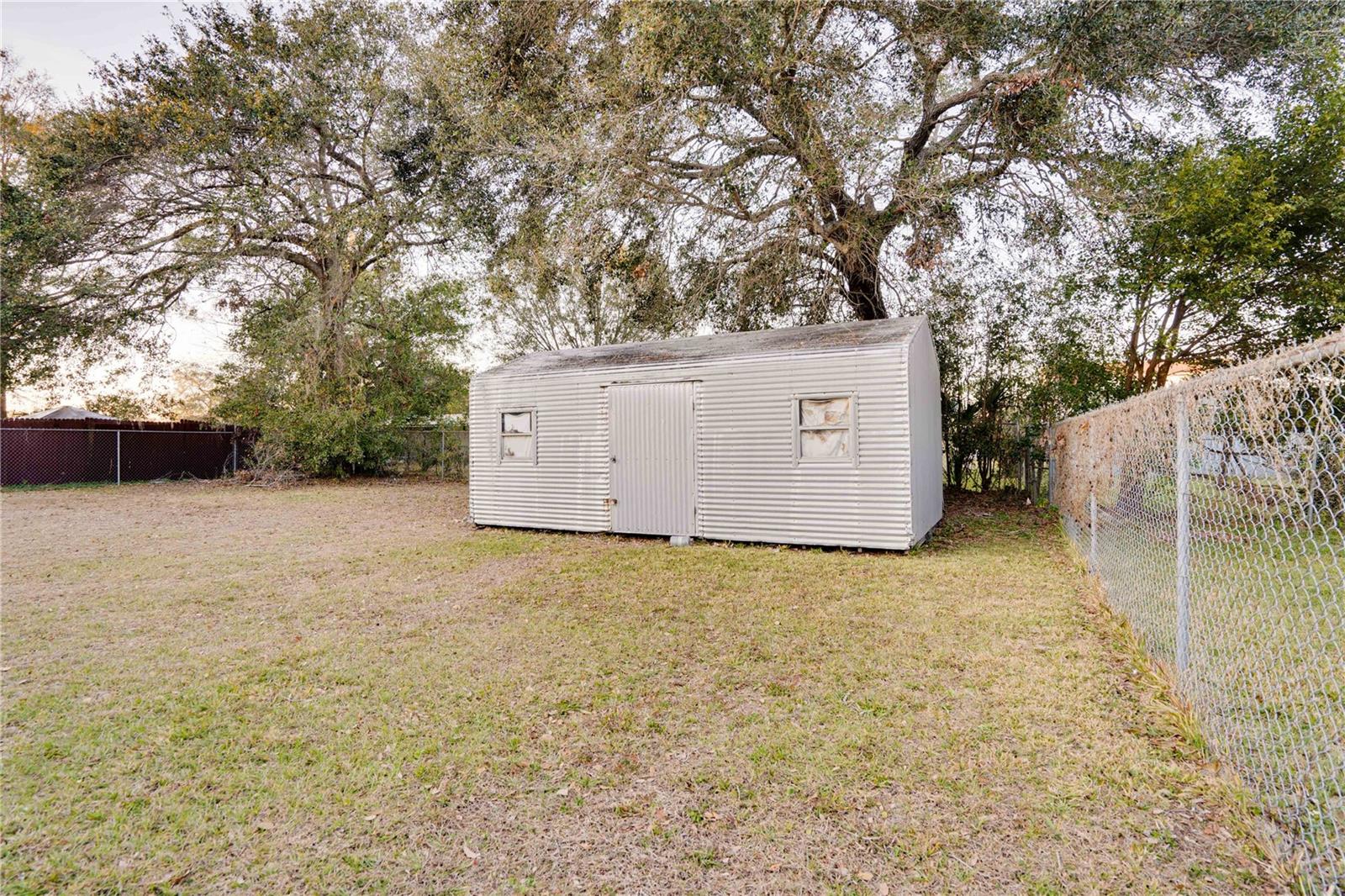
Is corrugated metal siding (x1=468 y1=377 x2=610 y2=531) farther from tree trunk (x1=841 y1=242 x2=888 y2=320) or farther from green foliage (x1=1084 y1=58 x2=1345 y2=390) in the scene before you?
green foliage (x1=1084 y1=58 x2=1345 y2=390)

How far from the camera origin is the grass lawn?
2.06 m

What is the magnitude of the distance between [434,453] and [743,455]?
14153 mm

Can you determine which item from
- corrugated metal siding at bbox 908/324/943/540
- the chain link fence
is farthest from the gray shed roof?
the chain link fence

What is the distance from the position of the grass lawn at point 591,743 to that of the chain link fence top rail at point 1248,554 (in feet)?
0.79

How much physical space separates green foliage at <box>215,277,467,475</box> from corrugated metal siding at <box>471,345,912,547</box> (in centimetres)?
818

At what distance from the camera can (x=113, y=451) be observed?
52.2 ft

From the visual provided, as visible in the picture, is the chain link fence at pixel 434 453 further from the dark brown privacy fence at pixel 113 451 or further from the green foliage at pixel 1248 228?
the green foliage at pixel 1248 228

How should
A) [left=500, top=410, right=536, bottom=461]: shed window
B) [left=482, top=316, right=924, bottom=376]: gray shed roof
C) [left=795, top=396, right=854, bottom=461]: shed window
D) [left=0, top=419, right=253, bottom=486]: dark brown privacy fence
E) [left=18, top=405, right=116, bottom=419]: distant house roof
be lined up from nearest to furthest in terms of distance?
[left=795, top=396, right=854, bottom=461]: shed window < [left=482, top=316, right=924, bottom=376]: gray shed roof < [left=500, top=410, right=536, bottom=461]: shed window < [left=0, top=419, right=253, bottom=486]: dark brown privacy fence < [left=18, top=405, right=116, bottom=419]: distant house roof

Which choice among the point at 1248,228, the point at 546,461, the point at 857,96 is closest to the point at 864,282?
the point at 857,96

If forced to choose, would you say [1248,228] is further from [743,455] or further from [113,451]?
[113,451]

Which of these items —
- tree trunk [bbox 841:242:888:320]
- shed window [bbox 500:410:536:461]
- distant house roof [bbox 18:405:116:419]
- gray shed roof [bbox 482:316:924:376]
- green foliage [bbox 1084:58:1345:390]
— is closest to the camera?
gray shed roof [bbox 482:316:924:376]

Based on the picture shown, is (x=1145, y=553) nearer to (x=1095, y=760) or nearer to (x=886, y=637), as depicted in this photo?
(x=886, y=637)

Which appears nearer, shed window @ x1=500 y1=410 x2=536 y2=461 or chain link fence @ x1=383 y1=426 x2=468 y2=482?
shed window @ x1=500 y1=410 x2=536 y2=461

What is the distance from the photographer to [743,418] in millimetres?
7789
